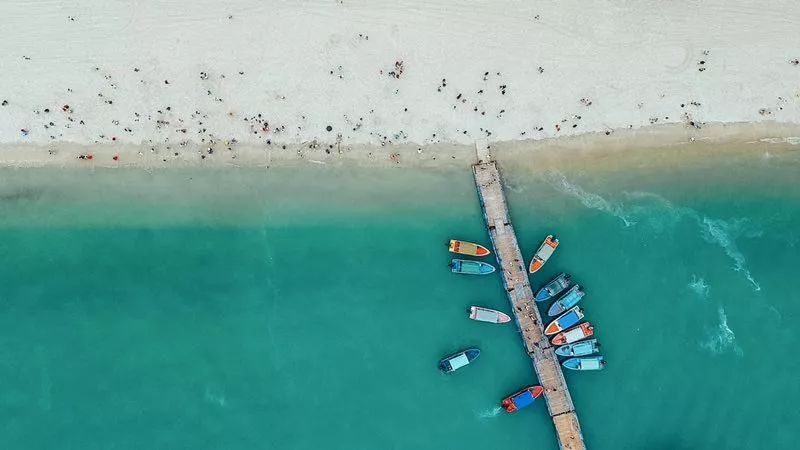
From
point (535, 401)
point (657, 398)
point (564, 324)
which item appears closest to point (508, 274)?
point (564, 324)

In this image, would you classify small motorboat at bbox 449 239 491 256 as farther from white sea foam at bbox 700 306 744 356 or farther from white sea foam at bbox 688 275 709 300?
white sea foam at bbox 700 306 744 356

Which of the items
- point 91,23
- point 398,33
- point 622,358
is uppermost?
point 91,23

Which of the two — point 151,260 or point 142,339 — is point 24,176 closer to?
point 151,260

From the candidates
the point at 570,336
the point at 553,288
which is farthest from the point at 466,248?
the point at 570,336

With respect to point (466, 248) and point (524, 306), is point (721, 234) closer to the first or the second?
point (524, 306)

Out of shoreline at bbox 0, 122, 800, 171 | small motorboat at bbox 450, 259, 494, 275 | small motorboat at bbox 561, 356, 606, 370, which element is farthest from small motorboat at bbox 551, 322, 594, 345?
shoreline at bbox 0, 122, 800, 171

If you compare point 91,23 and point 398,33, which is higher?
point 91,23

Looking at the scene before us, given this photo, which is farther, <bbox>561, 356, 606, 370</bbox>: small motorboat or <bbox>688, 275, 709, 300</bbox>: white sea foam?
<bbox>688, 275, 709, 300</bbox>: white sea foam
